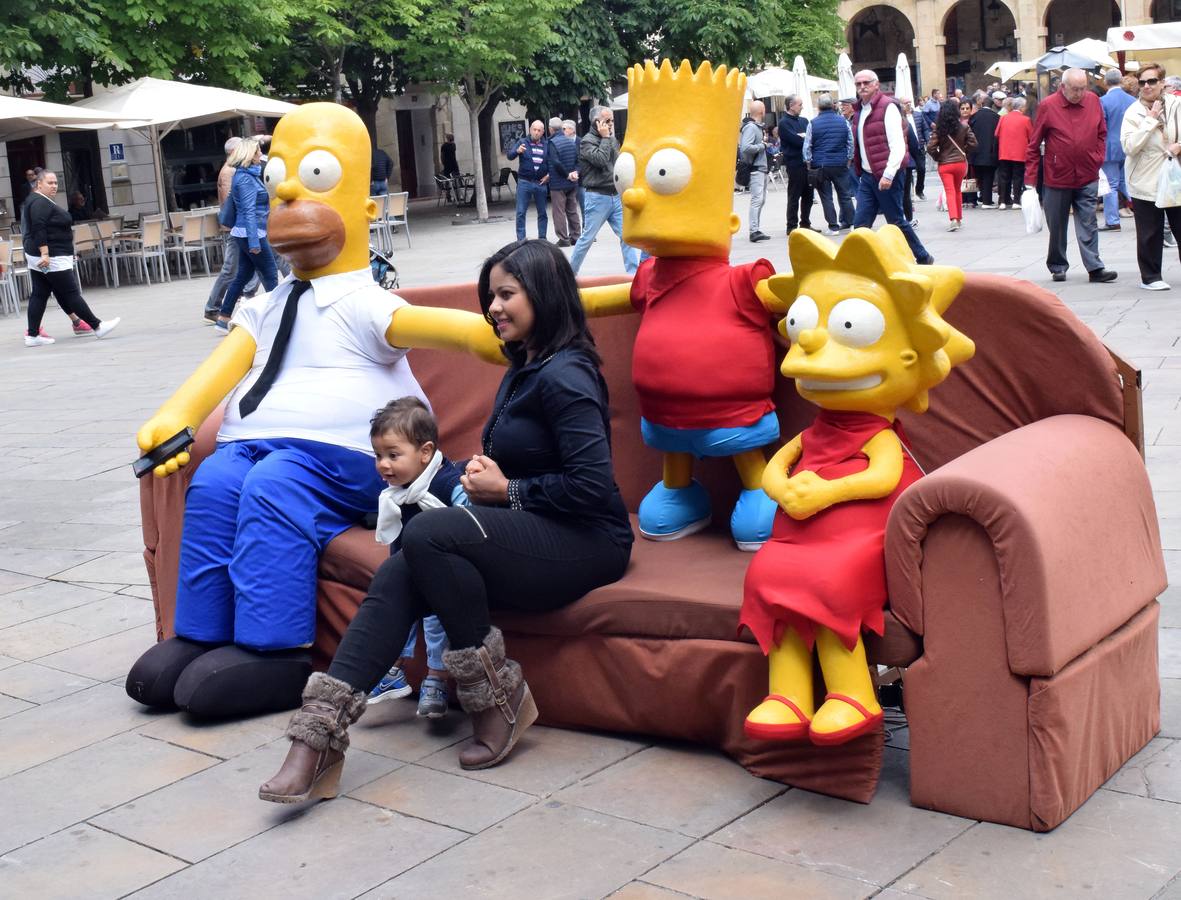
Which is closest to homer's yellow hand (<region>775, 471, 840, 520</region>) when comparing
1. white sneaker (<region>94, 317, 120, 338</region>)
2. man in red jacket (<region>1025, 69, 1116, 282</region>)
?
man in red jacket (<region>1025, 69, 1116, 282</region>)

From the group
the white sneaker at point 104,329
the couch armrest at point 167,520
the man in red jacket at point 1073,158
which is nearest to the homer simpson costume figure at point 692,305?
the couch armrest at point 167,520

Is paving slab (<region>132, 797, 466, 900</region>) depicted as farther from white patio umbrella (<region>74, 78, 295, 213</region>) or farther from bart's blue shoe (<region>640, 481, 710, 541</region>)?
white patio umbrella (<region>74, 78, 295, 213</region>)

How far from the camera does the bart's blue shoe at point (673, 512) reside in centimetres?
451

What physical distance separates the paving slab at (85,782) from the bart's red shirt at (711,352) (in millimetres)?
1675

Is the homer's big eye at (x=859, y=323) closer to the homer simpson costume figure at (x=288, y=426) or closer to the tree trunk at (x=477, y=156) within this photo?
the homer simpson costume figure at (x=288, y=426)

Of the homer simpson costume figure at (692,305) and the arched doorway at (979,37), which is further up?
the arched doorway at (979,37)

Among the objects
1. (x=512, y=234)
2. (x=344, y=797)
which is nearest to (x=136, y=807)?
(x=344, y=797)

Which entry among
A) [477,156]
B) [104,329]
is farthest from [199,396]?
[477,156]

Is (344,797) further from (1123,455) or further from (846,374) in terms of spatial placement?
(1123,455)

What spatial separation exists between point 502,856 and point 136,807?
109cm

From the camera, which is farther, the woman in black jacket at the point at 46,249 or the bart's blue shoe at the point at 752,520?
the woman in black jacket at the point at 46,249

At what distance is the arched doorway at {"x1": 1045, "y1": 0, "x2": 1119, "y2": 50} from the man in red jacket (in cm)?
4412

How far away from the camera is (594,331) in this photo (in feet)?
16.3

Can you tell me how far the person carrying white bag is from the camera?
11172 millimetres
